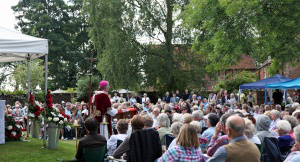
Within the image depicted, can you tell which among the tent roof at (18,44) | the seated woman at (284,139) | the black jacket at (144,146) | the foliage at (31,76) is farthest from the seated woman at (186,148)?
the foliage at (31,76)

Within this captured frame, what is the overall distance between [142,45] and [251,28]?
1244cm

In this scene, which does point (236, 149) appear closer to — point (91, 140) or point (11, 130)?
point (91, 140)

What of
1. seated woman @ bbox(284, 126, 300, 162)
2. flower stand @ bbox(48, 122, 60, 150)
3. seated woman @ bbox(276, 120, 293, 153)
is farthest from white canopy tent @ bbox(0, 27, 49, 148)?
seated woman @ bbox(284, 126, 300, 162)

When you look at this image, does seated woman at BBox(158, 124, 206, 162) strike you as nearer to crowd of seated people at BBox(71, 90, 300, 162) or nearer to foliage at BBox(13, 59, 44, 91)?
crowd of seated people at BBox(71, 90, 300, 162)

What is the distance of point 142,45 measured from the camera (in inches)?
1180

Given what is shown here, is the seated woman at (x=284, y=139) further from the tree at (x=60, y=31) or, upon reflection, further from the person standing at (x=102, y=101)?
the tree at (x=60, y=31)

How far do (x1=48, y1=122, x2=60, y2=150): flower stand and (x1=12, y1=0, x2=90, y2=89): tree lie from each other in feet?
116

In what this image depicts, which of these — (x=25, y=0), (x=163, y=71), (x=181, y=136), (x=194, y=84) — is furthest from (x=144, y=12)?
(x=181, y=136)

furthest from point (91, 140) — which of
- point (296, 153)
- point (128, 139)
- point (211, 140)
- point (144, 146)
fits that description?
point (296, 153)

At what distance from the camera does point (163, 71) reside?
1169 inches

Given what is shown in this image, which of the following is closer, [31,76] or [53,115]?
[53,115]

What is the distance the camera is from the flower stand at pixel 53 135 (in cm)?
929

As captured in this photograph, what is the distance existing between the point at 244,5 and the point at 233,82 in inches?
702

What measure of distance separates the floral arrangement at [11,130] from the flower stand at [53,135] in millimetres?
1326
